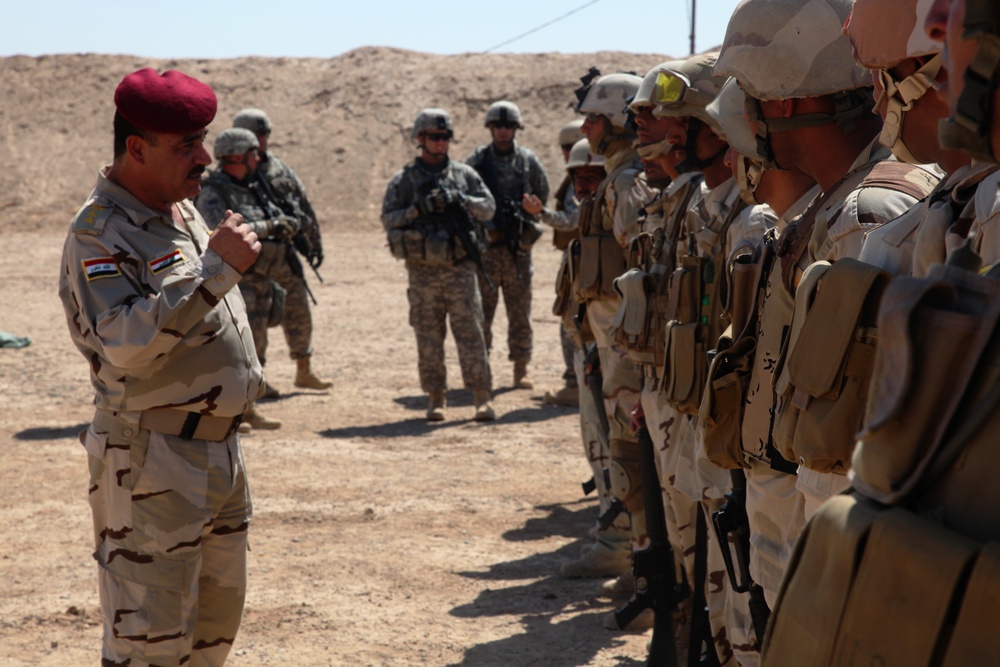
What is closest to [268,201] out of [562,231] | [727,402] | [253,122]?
[253,122]

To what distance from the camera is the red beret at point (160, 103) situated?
3.44 meters

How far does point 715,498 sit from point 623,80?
2.88m

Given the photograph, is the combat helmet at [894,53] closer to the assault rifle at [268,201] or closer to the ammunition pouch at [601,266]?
the ammunition pouch at [601,266]

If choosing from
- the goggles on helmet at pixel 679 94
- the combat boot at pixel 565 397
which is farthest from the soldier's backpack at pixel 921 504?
the combat boot at pixel 565 397

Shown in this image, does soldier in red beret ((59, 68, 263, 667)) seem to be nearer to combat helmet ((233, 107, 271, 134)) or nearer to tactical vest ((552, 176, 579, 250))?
tactical vest ((552, 176, 579, 250))

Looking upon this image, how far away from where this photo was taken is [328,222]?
89.1 ft

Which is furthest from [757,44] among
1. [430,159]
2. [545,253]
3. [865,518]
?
[545,253]

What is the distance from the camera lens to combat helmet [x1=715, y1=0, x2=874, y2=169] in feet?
9.98

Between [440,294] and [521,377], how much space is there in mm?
1827

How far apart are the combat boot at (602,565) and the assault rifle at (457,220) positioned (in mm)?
4187

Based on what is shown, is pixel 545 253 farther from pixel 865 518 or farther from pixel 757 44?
pixel 865 518

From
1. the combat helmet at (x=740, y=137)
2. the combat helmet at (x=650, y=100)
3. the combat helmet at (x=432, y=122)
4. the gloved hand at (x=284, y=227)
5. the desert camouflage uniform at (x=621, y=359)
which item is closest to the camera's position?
the combat helmet at (x=740, y=137)

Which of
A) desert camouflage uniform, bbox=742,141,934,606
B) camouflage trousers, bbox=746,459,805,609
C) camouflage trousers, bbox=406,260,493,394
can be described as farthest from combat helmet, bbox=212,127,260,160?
camouflage trousers, bbox=746,459,805,609

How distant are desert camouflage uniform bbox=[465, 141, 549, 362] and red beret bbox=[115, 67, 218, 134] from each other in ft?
23.7
